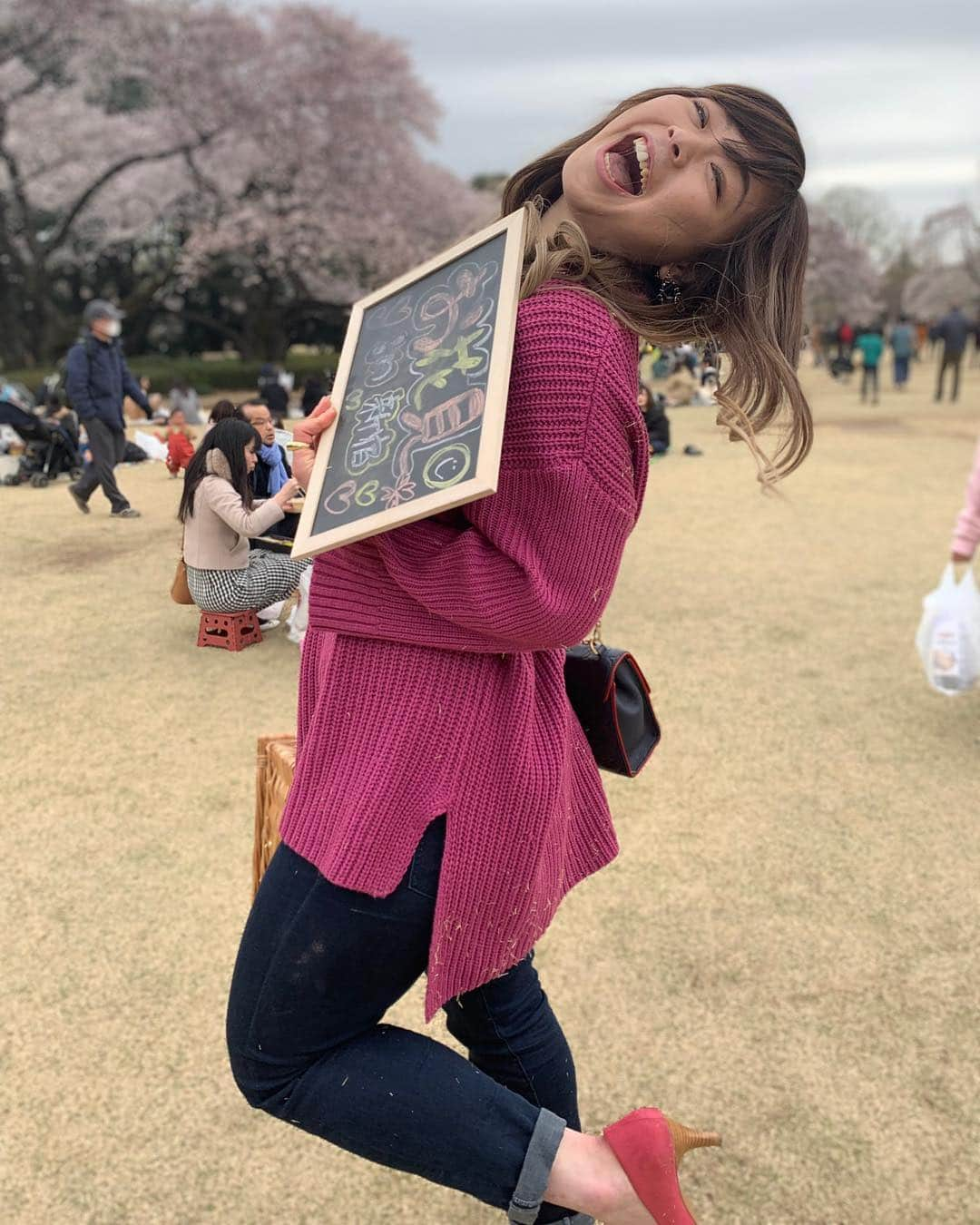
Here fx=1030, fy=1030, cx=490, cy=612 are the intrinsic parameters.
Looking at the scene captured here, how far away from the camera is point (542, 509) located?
45.7 inches

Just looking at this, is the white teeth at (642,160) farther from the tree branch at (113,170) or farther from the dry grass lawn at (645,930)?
the tree branch at (113,170)

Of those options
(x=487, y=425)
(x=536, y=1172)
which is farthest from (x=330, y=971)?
(x=487, y=425)

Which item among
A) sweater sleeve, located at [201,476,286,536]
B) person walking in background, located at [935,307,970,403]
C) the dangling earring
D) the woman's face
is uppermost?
person walking in background, located at [935,307,970,403]

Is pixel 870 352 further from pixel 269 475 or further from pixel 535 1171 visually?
pixel 535 1171

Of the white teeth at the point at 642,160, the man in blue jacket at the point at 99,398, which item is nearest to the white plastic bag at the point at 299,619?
the white teeth at the point at 642,160

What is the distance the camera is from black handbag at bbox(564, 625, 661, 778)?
5.18ft

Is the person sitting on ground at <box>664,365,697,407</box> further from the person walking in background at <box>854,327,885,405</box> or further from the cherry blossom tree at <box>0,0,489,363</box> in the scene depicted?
the cherry blossom tree at <box>0,0,489,363</box>

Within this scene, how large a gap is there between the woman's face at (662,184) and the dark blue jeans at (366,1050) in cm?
79

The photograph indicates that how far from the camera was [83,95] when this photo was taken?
72.6 feet

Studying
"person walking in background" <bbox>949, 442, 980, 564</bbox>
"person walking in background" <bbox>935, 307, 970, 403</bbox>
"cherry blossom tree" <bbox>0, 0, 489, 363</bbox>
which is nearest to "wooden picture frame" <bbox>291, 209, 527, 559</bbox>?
"person walking in background" <bbox>949, 442, 980, 564</bbox>

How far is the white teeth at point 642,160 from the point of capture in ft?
4.29

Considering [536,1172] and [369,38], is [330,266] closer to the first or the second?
[369,38]

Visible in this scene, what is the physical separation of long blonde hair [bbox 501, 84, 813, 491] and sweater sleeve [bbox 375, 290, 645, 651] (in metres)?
0.13

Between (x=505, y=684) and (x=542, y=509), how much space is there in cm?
26
